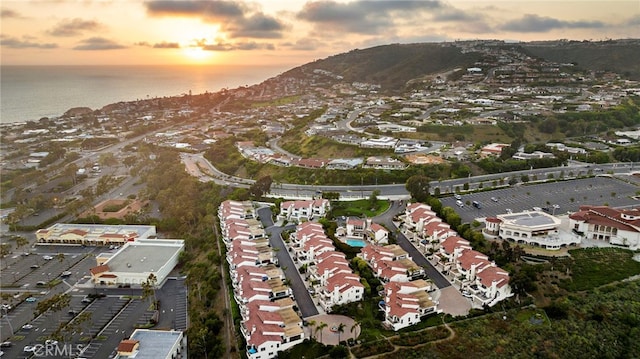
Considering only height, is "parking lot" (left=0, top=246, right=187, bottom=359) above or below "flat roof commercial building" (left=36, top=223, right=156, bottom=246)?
below

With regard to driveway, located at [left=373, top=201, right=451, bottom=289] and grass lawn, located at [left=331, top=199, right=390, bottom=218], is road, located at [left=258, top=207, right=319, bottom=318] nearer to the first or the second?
grass lawn, located at [left=331, top=199, right=390, bottom=218]

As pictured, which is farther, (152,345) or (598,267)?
(598,267)

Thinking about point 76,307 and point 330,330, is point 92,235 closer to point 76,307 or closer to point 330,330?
point 76,307

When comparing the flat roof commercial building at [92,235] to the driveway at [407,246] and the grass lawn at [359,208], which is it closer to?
the grass lawn at [359,208]

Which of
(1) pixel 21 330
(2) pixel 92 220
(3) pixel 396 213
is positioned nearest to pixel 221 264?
(1) pixel 21 330

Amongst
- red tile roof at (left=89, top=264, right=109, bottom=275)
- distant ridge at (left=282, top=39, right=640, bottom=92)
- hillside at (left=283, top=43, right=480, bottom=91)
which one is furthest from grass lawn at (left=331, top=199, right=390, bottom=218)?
hillside at (left=283, top=43, right=480, bottom=91)

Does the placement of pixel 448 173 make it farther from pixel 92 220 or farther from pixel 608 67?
pixel 608 67

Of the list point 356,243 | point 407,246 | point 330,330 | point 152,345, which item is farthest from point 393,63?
point 152,345
